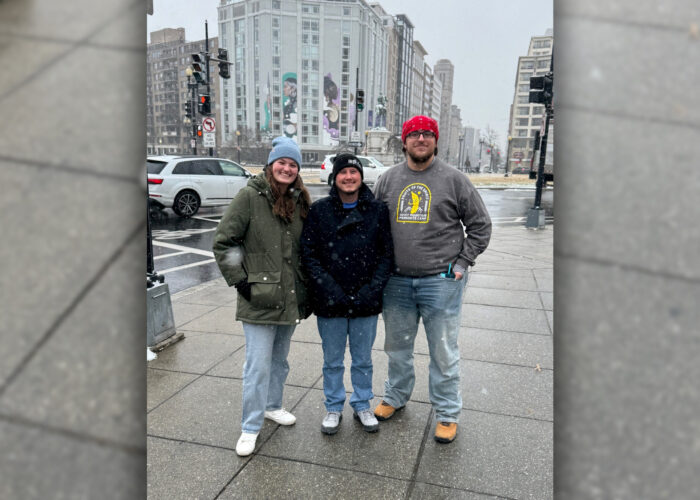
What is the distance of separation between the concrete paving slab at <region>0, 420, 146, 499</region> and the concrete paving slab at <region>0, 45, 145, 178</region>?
0.40 meters

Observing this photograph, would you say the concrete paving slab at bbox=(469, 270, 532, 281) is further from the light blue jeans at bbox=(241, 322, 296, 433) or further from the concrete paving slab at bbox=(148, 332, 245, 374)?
the light blue jeans at bbox=(241, 322, 296, 433)

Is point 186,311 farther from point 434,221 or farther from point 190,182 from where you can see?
point 190,182

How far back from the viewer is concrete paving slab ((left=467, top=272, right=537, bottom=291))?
6848 millimetres

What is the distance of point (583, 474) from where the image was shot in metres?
0.75

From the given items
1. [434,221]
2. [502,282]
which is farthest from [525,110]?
[434,221]

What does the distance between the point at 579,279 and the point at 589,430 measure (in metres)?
0.23

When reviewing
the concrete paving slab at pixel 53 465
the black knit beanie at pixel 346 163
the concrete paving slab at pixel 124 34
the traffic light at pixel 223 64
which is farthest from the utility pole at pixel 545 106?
the traffic light at pixel 223 64

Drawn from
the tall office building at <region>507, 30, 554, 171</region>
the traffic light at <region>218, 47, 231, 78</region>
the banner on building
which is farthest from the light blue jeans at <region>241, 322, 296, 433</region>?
the tall office building at <region>507, 30, 554, 171</region>

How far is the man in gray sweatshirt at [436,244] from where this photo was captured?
3059 mm

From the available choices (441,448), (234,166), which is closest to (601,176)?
(441,448)

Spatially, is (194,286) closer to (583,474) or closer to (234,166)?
(583,474)

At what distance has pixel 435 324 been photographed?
3.11m

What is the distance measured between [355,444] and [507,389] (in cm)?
138

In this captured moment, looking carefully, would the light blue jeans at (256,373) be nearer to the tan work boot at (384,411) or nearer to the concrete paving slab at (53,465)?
the tan work boot at (384,411)
